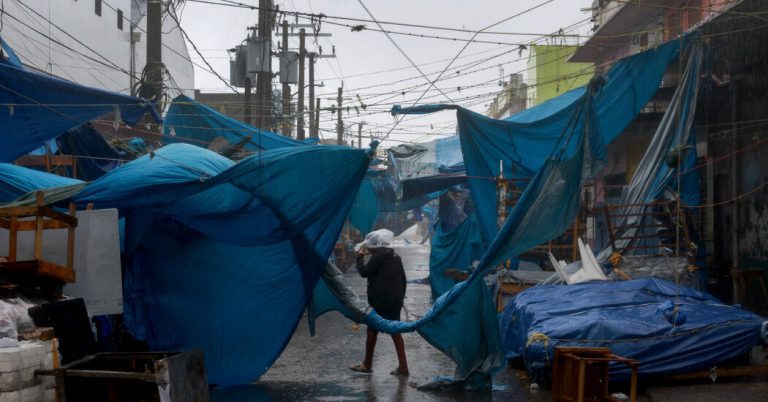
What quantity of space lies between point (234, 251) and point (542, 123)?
5643 millimetres

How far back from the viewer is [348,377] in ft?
30.2

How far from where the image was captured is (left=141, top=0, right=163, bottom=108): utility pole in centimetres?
1409

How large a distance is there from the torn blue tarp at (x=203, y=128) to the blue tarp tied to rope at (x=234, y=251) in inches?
212

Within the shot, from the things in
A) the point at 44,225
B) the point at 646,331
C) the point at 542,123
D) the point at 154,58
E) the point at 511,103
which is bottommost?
the point at 646,331

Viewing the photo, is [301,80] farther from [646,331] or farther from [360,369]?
[646,331]

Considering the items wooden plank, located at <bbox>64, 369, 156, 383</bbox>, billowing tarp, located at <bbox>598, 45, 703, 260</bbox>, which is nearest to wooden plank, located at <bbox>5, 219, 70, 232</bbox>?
wooden plank, located at <bbox>64, 369, 156, 383</bbox>

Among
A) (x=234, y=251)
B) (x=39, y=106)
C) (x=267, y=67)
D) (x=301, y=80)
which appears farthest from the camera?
(x=301, y=80)

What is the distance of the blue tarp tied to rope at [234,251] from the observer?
821 cm

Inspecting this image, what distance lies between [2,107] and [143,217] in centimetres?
300

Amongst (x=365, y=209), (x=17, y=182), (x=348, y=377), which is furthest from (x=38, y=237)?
(x=365, y=209)

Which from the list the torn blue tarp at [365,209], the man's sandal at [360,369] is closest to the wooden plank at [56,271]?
the man's sandal at [360,369]

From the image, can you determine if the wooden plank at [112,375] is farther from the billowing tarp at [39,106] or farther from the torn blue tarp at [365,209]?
the torn blue tarp at [365,209]

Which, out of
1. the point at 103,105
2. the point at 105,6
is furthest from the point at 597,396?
the point at 105,6

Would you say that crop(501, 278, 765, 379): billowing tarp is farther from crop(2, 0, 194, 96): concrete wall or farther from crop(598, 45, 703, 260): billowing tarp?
crop(2, 0, 194, 96): concrete wall
